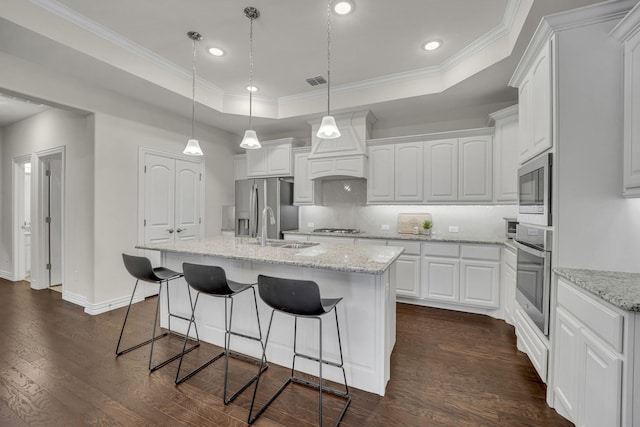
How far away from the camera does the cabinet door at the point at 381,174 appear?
419 centimetres

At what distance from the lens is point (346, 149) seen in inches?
169

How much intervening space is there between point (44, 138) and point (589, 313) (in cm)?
651

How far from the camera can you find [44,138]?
428 centimetres

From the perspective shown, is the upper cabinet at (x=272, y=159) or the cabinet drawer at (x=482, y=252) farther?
the upper cabinet at (x=272, y=159)

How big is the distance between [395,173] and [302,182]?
62.0 inches

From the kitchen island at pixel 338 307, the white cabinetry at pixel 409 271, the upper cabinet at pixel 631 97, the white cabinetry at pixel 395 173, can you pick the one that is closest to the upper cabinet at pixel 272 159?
the white cabinetry at pixel 395 173

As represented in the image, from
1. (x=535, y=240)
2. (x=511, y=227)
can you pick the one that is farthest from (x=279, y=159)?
(x=535, y=240)

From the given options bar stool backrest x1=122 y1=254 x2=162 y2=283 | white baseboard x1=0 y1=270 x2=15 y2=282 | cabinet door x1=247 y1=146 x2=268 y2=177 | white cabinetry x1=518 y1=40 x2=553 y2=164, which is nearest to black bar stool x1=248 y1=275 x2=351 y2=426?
bar stool backrest x1=122 y1=254 x2=162 y2=283

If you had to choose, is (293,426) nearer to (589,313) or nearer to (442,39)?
(589,313)

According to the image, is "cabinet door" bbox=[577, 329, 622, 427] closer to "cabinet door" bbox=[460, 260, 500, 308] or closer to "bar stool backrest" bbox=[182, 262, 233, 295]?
"cabinet door" bbox=[460, 260, 500, 308]

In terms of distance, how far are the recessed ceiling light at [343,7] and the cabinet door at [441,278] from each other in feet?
9.57

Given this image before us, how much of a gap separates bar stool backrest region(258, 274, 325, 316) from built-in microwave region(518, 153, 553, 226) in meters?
1.60

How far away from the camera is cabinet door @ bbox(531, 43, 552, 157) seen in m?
1.85

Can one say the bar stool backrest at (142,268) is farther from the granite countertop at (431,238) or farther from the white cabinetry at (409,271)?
the white cabinetry at (409,271)
